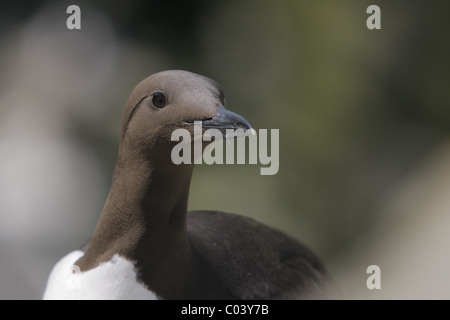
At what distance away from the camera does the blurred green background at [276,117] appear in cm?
554

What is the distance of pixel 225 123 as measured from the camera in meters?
2.20

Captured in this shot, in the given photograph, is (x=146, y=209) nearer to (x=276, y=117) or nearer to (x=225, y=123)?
(x=225, y=123)

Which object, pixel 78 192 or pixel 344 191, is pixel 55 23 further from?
pixel 344 191

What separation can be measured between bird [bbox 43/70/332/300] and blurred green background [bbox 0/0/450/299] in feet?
8.87

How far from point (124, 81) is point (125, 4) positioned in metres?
0.66

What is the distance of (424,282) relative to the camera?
3.65 metres

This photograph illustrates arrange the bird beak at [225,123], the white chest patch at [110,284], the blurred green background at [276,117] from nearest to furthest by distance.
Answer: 1. the bird beak at [225,123]
2. the white chest patch at [110,284]
3. the blurred green background at [276,117]

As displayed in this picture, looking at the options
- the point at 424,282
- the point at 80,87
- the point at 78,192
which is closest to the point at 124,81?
the point at 80,87

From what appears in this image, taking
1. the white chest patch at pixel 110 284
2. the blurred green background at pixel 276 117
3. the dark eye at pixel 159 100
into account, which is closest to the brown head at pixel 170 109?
the dark eye at pixel 159 100

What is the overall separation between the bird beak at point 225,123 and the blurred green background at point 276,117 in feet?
10.7

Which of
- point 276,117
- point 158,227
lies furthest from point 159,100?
point 276,117

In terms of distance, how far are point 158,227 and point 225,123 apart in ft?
1.59

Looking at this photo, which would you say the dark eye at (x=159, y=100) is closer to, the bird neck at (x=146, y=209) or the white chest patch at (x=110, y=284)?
the bird neck at (x=146, y=209)

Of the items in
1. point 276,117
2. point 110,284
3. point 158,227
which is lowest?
point 110,284
